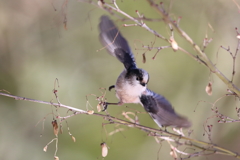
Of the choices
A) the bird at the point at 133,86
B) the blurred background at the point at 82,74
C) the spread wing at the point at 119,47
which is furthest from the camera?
the blurred background at the point at 82,74

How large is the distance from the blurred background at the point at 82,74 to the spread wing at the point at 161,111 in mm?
1205

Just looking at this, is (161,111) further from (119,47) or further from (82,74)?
(82,74)

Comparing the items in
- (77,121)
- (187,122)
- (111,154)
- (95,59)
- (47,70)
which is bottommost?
(187,122)

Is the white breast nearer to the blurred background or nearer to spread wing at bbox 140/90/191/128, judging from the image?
spread wing at bbox 140/90/191/128

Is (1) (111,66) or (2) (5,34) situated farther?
(1) (111,66)

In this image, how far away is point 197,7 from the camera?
261 centimetres

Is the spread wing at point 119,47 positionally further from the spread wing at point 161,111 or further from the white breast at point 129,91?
the spread wing at point 161,111

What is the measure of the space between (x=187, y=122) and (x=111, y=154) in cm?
195

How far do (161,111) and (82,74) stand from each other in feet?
Answer: 5.78

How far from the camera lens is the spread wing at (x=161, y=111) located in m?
0.95

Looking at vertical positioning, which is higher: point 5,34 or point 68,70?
point 5,34

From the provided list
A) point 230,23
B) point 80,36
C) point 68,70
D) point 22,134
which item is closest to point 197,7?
point 230,23

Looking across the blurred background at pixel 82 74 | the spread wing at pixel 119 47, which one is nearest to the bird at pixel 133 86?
the spread wing at pixel 119 47

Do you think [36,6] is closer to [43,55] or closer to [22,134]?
[43,55]
